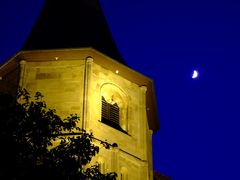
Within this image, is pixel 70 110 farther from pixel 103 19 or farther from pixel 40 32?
pixel 103 19

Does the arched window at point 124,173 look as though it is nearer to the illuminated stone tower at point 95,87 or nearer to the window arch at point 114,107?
the illuminated stone tower at point 95,87

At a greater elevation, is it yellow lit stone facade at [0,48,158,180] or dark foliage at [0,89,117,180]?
yellow lit stone facade at [0,48,158,180]

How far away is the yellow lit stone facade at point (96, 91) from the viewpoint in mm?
25344

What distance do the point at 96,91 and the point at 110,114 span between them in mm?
1133

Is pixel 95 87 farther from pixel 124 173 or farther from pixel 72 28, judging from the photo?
pixel 72 28

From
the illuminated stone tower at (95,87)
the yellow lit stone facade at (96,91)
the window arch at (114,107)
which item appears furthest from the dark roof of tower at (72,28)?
the window arch at (114,107)

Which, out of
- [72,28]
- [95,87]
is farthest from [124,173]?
[72,28]

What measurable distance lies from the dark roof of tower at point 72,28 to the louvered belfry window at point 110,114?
2454 millimetres

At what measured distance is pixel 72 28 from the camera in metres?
29.7

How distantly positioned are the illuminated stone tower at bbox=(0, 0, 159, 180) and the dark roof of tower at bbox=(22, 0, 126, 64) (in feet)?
0.15

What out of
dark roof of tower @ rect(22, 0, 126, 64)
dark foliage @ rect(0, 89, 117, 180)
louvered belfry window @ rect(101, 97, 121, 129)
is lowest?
dark foliage @ rect(0, 89, 117, 180)

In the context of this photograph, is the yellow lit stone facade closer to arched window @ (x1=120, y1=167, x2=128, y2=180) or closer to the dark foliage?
arched window @ (x1=120, y1=167, x2=128, y2=180)

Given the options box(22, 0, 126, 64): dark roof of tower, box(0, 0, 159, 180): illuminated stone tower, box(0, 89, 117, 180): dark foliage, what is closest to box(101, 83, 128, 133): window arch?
box(0, 0, 159, 180): illuminated stone tower

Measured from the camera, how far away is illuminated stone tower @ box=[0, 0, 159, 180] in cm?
2544
